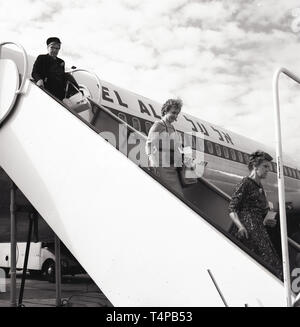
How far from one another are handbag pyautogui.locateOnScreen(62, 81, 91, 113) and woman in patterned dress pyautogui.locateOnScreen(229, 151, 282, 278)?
7.45 ft

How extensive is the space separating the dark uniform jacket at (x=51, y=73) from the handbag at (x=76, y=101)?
163 millimetres

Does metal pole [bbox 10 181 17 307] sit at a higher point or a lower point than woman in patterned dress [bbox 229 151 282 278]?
lower

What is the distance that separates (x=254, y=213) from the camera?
384cm

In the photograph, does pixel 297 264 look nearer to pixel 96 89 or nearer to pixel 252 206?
pixel 252 206

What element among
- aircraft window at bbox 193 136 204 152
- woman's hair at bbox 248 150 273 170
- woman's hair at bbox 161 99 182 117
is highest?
woman's hair at bbox 161 99 182 117

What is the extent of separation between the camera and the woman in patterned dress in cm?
368

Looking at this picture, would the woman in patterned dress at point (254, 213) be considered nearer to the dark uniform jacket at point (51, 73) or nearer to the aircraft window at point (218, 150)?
the dark uniform jacket at point (51, 73)

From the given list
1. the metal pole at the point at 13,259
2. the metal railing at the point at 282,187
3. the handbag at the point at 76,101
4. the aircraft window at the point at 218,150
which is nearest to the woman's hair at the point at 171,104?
the handbag at the point at 76,101

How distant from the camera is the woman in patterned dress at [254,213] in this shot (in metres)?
3.68

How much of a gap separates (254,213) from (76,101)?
9.45 ft

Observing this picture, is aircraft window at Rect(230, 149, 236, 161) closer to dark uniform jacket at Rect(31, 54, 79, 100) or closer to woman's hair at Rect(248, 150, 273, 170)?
dark uniform jacket at Rect(31, 54, 79, 100)

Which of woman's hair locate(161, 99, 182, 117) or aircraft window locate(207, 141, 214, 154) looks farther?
aircraft window locate(207, 141, 214, 154)

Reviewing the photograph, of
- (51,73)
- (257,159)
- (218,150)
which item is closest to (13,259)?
(51,73)

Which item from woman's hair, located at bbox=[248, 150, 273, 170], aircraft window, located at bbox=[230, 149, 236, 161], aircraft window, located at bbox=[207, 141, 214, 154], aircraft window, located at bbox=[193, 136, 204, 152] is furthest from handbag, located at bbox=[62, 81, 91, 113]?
aircraft window, located at bbox=[230, 149, 236, 161]
